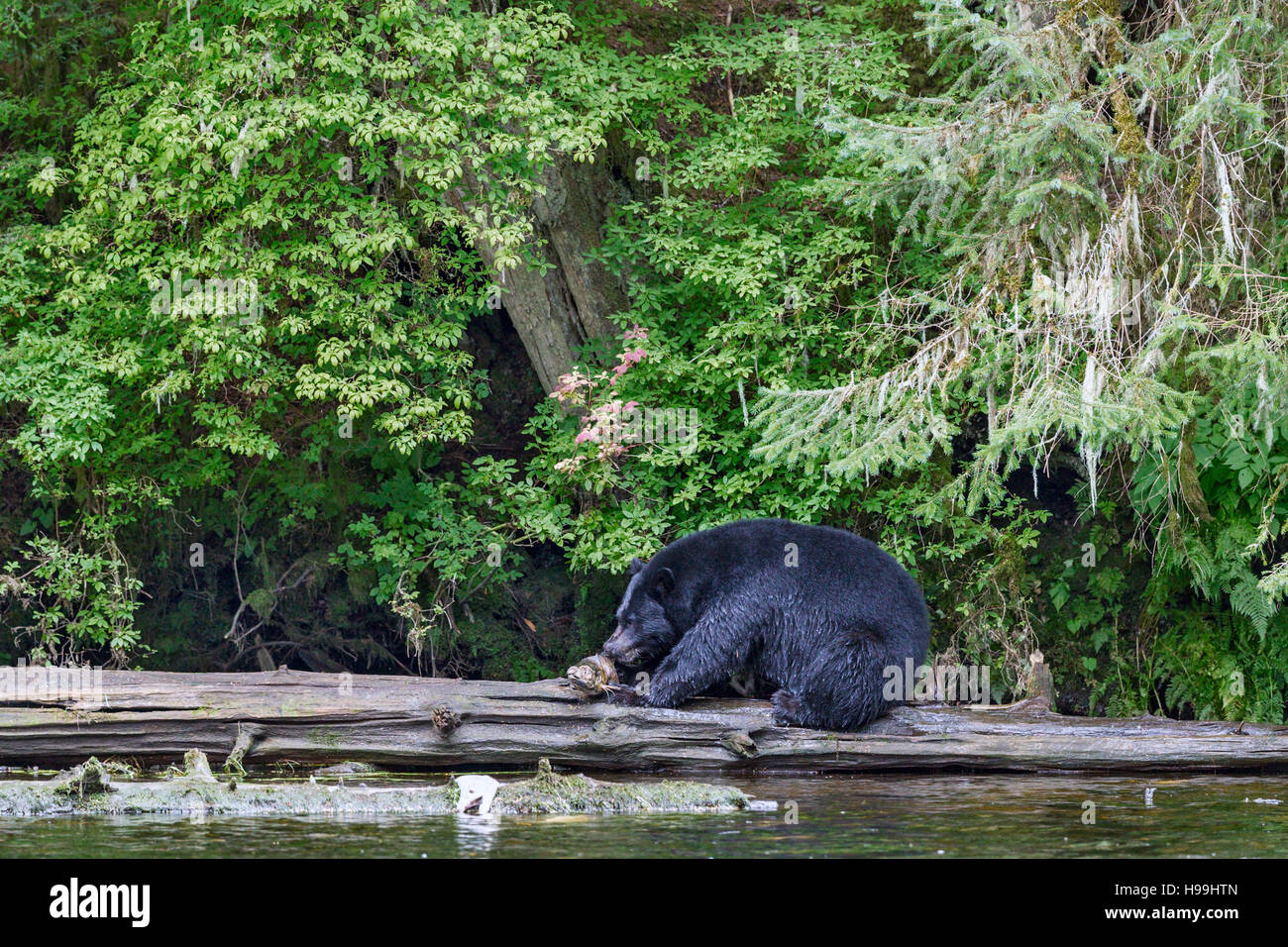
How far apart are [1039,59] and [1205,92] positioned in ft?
3.95

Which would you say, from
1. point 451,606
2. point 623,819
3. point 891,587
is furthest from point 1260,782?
point 451,606

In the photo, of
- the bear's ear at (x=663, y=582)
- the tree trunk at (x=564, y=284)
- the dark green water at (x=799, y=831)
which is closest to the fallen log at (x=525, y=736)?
the dark green water at (x=799, y=831)

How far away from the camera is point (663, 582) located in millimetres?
8523

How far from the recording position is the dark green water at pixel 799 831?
577 cm

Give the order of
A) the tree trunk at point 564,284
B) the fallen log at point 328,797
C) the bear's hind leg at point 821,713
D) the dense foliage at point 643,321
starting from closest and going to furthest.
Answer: the fallen log at point 328,797 < the bear's hind leg at point 821,713 < the dense foliage at point 643,321 < the tree trunk at point 564,284

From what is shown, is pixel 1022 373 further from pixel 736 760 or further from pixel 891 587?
pixel 736 760

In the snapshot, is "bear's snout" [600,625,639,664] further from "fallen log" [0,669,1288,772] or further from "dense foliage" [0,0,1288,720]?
"dense foliage" [0,0,1288,720]

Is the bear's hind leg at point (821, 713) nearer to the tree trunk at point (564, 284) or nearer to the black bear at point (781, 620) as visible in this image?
the black bear at point (781, 620)

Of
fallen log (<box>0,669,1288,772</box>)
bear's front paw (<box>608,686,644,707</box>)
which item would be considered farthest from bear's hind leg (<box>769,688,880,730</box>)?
bear's front paw (<box>608,686,644,707</box>)

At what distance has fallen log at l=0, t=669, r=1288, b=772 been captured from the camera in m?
7.81

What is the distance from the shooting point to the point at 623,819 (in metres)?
6.58

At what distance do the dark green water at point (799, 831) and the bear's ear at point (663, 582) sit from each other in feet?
5.32

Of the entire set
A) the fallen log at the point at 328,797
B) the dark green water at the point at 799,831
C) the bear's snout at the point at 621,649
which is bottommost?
the dark green water at the point at 799,831
